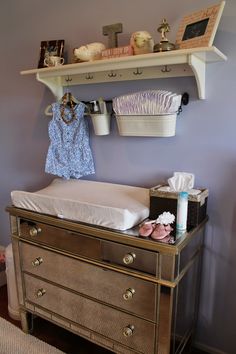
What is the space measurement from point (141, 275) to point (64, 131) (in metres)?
0.95

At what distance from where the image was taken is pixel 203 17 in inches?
50.6

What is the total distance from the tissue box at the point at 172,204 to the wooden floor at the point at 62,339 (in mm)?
847

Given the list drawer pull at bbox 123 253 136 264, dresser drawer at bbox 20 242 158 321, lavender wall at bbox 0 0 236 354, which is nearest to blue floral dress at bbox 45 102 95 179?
lavender wall at bbox 0 0 236 354

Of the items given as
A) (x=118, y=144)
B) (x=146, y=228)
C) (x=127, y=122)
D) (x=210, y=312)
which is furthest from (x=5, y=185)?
(x=210, y=312)

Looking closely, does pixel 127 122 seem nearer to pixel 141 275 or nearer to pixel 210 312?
pixel 141 275

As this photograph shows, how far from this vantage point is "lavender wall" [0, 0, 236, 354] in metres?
1.42

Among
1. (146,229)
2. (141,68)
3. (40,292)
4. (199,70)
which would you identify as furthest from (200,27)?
(40,292)

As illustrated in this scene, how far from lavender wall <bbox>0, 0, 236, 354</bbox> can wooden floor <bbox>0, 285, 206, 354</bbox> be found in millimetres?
446

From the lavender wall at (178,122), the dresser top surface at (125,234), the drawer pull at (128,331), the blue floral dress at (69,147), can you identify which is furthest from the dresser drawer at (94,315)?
the blue floral dress at (69,147)

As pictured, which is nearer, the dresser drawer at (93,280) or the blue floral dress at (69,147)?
the dresser drawer at (93,280)

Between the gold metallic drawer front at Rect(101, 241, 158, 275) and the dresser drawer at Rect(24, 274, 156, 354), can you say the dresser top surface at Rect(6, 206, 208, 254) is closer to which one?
the gold metallic drawer front at Rect(101, 241, 158, 275)

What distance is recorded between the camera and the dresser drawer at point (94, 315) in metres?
1.34

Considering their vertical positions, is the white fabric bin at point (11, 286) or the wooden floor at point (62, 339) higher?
the white fabric bin at point (11, 286)

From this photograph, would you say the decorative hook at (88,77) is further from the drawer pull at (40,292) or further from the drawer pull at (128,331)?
the drawer pull at (128,331)
